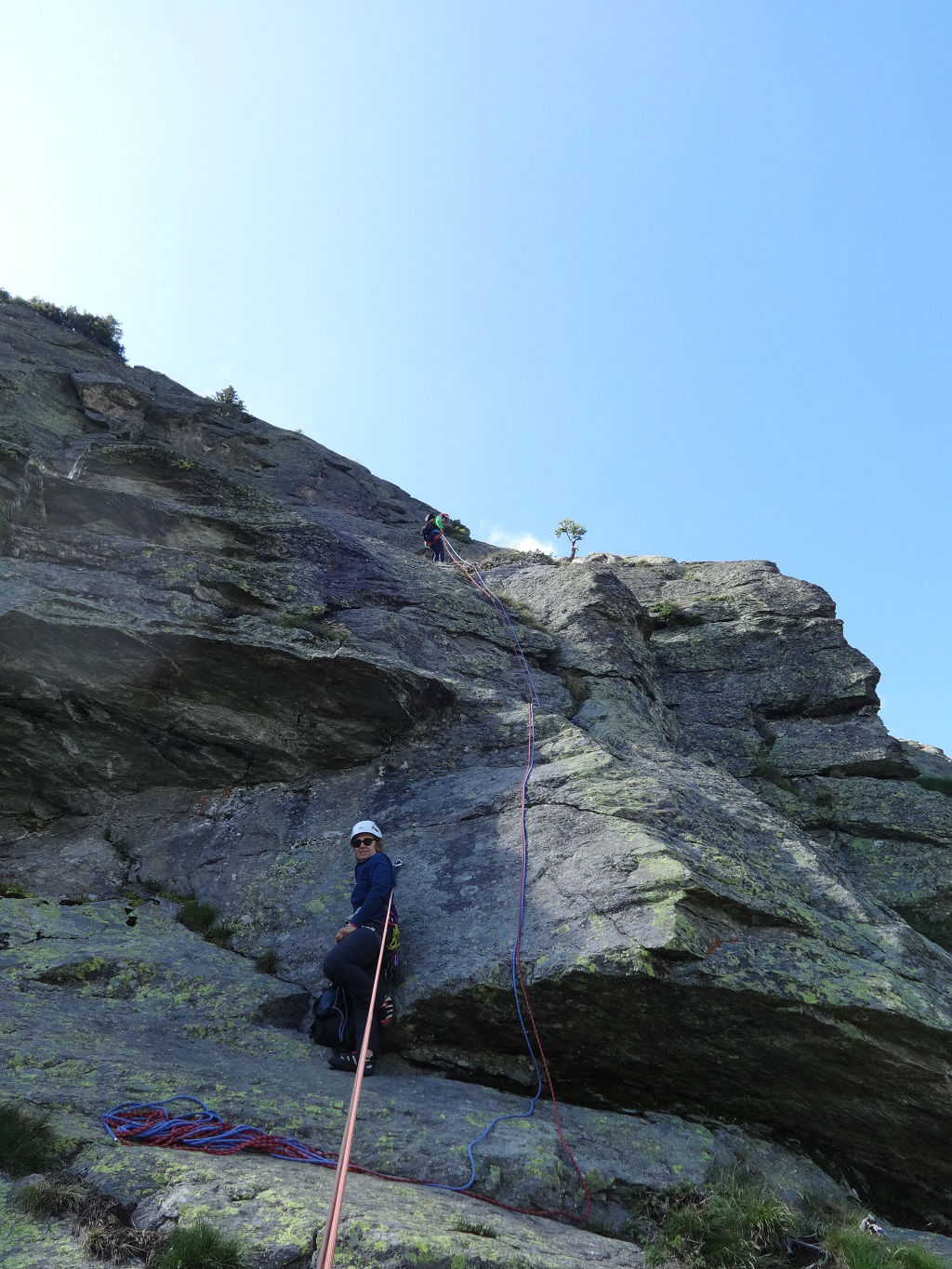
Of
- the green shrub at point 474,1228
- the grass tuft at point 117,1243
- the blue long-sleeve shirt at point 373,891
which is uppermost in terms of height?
the blue long-sleeve shirt at point 373,891

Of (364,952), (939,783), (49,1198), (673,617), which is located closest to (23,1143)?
(49,1198)

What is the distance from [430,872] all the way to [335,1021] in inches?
93.1

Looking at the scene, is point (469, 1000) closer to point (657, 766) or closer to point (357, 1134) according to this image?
point (357, 1134)

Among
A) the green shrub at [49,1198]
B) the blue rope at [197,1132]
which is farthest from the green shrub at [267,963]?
the green shrub at [49,1198]

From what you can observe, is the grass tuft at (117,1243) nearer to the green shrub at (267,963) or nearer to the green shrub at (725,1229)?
the green shrub at (725,1229)

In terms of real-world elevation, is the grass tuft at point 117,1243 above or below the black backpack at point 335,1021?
below

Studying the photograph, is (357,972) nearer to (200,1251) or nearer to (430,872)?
(430,872)

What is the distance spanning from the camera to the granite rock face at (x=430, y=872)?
23.7 feet

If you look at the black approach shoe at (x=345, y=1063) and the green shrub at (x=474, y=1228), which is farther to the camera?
the black approach shoe at (x=345, y=1063)

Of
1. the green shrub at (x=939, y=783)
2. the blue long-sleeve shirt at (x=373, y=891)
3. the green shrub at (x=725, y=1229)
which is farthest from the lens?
the green shrub at (x=939, y=783)

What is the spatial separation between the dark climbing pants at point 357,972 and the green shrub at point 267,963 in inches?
64.3

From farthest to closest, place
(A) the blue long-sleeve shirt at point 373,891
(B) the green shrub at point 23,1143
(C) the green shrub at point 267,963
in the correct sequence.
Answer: (C) the green shrub at point 267,963
(A) the blue long-sleeve shirt at point 373,891
(B) the green shrub at point 23,1143

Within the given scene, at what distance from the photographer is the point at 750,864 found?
1005cm

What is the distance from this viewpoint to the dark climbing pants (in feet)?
27.7
